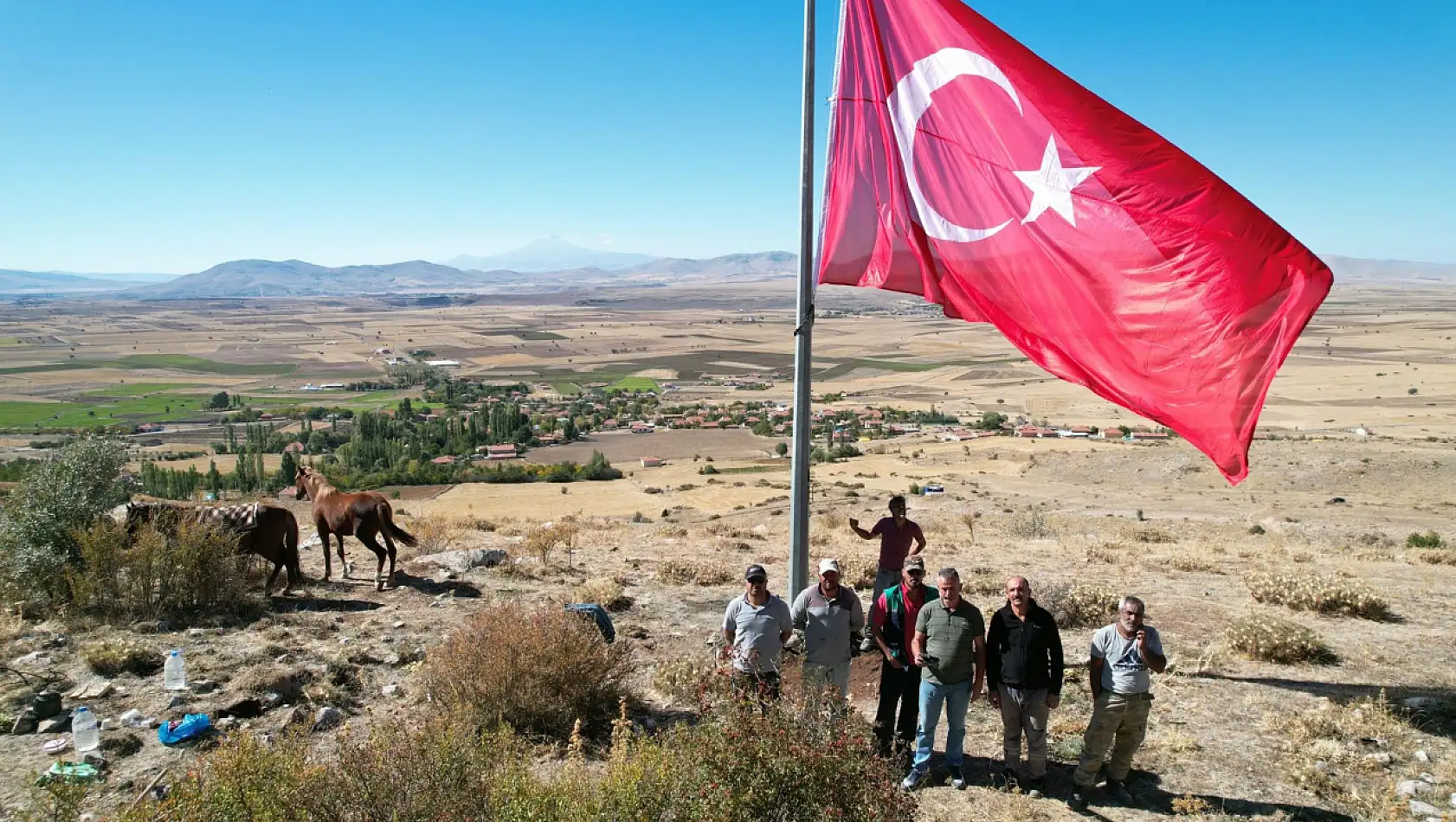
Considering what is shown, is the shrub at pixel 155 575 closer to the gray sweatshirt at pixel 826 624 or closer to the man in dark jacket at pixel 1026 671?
the gray sweatshirt at pixel 826 624

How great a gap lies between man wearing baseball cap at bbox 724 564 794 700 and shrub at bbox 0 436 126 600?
25.7ft

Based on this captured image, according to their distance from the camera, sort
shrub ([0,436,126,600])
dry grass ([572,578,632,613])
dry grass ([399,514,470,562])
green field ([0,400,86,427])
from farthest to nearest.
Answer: green field ([0,400,86,427])
dry grass ([399,514,470,562])
dry grass ([572,578,632,613])
shrub ([0,436,126,600])

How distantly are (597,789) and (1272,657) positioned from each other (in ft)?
23.6

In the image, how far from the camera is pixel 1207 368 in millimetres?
5699

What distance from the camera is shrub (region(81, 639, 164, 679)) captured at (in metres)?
7.72

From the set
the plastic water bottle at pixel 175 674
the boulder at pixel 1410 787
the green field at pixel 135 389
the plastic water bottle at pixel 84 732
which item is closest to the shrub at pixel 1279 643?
the boulder at pixel 1410 787

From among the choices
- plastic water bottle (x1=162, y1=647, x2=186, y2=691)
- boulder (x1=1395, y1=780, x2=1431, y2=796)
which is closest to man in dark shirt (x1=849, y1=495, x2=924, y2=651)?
boulder (x1=1395, y1=780, x2=1431, y2=796)

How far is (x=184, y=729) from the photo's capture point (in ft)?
21.4

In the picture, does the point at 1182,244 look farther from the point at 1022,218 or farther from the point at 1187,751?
the point at 1187,751

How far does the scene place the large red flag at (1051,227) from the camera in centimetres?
571

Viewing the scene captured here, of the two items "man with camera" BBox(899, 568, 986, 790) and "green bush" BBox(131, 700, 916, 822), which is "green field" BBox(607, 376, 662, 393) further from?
"green bush" BBox(131, 700, 916, 822)

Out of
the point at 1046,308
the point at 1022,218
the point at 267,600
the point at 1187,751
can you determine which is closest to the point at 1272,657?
the point at 1187,751

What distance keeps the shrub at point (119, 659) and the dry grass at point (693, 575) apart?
19.9ft

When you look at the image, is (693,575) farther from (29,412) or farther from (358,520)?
(29,412)
